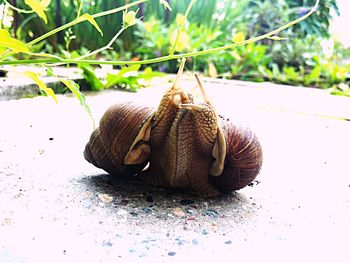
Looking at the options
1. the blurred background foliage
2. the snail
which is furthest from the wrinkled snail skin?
the blurred background foliage

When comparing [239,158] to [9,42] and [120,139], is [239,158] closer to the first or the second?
[120,139]

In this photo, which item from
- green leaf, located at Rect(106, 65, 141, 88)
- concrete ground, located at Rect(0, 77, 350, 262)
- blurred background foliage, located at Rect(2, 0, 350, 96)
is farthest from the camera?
blurred background foliage, located at Rect(2, 0, 350, 96)

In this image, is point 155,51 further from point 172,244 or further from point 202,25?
point 172,244

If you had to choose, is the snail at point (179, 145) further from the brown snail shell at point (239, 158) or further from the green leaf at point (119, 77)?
the green leaf at point (119, 77)

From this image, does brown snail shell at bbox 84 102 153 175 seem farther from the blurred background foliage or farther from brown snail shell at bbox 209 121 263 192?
the blurred background foliage

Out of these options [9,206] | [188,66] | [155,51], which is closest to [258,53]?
[188,66]

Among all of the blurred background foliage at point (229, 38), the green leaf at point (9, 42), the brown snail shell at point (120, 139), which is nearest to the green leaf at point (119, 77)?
the blurred background foliage at point (229, 38)

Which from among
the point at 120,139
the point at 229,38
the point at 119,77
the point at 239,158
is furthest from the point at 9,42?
the point at 229,38

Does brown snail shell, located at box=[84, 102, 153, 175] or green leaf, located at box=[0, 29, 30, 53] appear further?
brown snail shell, located at box=[84, 102, 153, 175]
